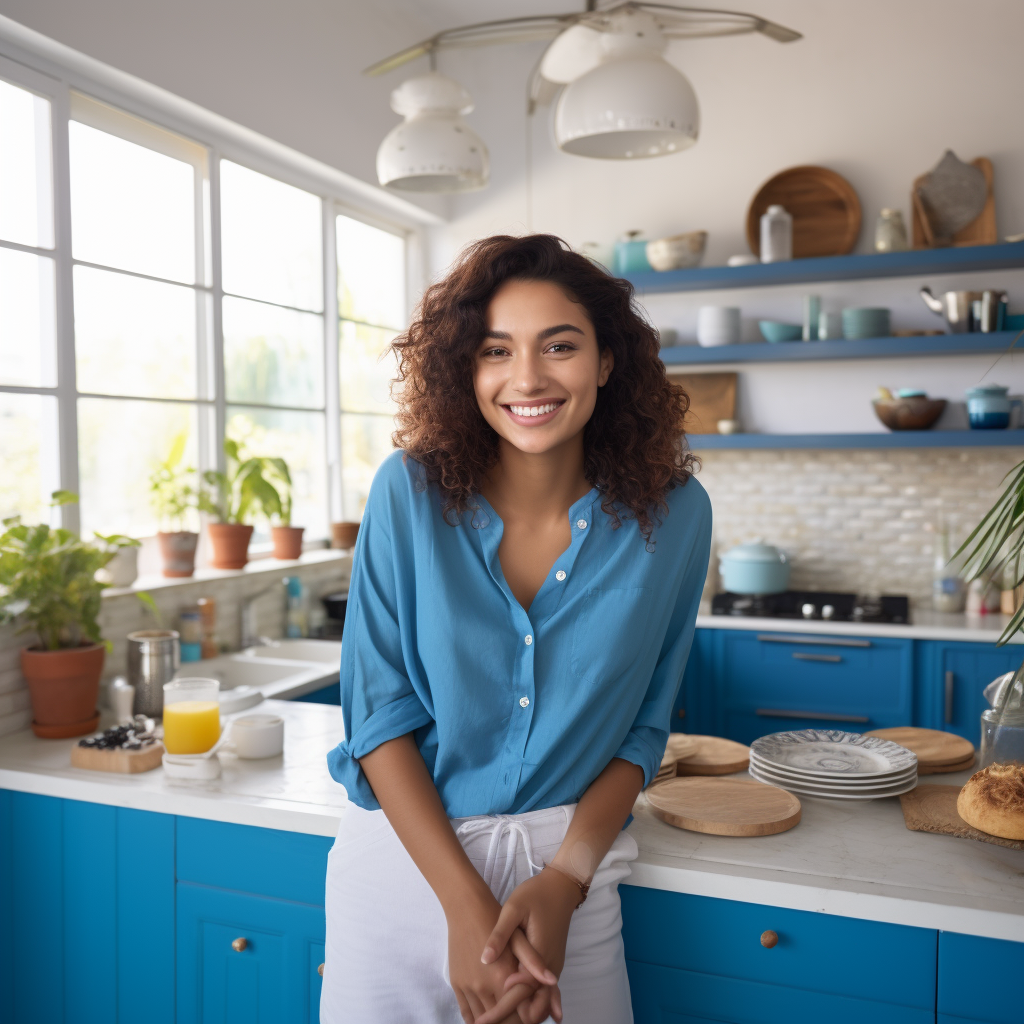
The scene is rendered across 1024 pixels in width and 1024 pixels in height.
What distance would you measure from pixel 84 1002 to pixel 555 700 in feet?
4.47

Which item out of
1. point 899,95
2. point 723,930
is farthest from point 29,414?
point 899,95

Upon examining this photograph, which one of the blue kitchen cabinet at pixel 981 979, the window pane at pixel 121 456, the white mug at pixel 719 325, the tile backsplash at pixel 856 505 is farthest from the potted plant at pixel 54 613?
the white mug at pixel 719 325

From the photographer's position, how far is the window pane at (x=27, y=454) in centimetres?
274

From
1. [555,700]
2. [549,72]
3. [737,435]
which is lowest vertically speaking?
[555,700]

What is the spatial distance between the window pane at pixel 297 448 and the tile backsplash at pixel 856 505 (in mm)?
1750

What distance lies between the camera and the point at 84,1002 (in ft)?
6.59

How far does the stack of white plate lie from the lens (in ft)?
5.64

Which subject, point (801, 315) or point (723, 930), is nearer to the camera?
point (723, 930)

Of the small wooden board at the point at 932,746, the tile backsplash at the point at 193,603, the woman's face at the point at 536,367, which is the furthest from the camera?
the tile backsplash at the point at 193,603

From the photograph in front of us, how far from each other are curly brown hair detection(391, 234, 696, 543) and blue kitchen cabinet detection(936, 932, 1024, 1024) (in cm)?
76

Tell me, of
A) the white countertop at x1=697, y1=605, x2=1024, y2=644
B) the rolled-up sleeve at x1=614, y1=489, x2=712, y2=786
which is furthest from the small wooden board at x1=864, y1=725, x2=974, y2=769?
the white countertop at x1=697, y1=605, x2=1024, y2=644

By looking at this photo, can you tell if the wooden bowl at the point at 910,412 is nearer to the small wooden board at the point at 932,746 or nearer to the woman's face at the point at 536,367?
the small wooden board at the point at 932,746

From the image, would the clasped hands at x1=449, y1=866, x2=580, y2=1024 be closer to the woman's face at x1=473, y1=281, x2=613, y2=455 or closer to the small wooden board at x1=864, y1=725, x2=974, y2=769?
the woman's face at x1=473, y1=281, x2=613, y2=455

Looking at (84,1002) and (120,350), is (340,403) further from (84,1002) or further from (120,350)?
(84,1002)
